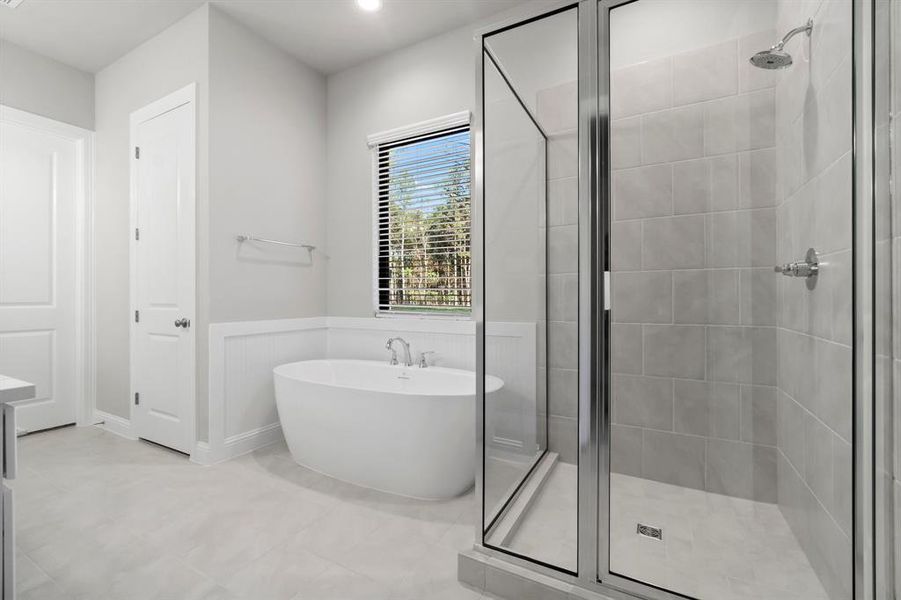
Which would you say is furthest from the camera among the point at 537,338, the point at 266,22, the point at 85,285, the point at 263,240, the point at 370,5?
the point at 85,285

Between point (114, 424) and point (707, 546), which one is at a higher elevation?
point (707, 546)

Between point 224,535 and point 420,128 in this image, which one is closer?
point 224,535

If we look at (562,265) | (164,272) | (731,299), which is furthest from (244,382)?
(731,299)

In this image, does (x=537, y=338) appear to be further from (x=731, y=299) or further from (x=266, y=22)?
(x=266, y=22)

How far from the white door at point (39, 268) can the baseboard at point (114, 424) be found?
19 cm

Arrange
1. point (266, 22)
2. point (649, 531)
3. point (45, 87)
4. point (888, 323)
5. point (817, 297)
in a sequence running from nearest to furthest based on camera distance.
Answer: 1. point (888, 323)
2. point (817, 297)
3. point (649, 531)
4. point (266, 22)
5. point (45, 87)

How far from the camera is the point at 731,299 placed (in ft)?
3.98

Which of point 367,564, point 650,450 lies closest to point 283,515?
point 367,564

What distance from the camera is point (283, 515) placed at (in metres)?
1.94

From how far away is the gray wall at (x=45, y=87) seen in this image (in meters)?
2.90

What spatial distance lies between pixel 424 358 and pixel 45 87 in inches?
133

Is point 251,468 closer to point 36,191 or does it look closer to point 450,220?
point 450,220

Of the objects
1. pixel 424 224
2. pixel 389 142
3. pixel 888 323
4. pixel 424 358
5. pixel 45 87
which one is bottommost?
pixel 424 358

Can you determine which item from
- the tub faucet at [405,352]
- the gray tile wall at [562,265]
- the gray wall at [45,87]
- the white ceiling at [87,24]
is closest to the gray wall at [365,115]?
the tub faucet at [405,352]
